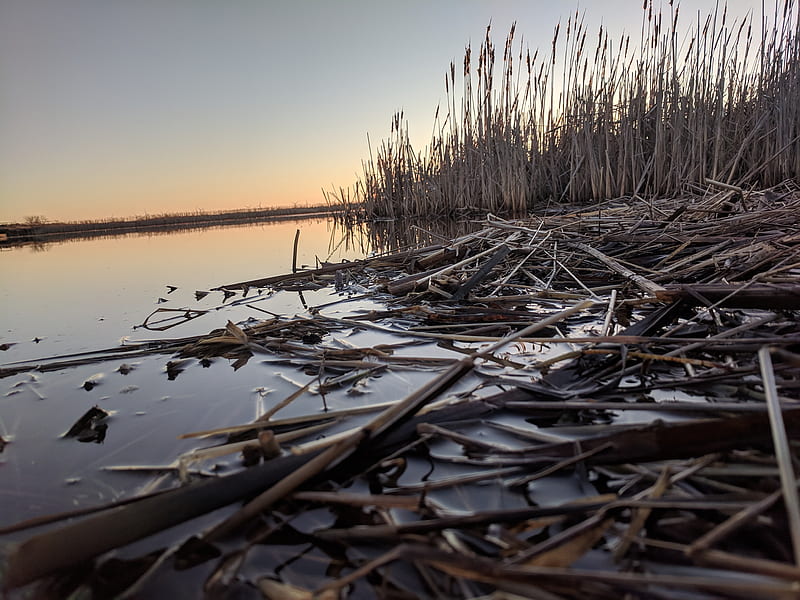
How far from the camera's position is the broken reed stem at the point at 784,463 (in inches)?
18.1

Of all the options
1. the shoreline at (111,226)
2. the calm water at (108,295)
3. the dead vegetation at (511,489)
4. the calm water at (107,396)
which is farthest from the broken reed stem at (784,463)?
the shoreline at (111,226)

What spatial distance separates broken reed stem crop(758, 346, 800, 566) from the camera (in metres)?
0.46

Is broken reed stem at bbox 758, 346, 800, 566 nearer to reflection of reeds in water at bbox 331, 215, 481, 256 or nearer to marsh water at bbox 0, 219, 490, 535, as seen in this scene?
marsh water at bbox 0, 219, 490, 535

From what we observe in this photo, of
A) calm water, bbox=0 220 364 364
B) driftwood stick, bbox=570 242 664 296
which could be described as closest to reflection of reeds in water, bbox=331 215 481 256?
calm water, bbox=0 220 364 364

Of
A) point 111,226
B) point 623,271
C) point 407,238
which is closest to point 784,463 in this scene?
point 623,271

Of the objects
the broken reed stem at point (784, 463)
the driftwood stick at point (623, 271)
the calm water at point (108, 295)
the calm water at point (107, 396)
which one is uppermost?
the driftwood stick at point (623, 271)

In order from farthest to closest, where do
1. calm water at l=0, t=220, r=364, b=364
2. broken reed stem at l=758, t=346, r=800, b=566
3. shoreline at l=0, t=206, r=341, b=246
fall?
shoreline at l=0, t=206, r=341, b=246, calm water at l=0, t=220, r=364, b=364, broken reed stem at l=758, t=346, r=800, b=566

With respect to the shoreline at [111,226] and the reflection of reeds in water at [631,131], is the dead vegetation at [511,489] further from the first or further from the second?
the shoreline at [111,226]

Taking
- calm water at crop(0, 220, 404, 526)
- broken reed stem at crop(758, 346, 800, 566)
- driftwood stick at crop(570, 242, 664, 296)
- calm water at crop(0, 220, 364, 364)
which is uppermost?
driftwood stick at crop(570, 242, 664, 296)

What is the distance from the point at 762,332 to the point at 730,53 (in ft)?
20.2

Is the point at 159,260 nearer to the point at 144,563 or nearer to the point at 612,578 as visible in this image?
the point at 144,563

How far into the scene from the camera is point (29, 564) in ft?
1.79

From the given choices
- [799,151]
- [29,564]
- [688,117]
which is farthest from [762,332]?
[688,117]

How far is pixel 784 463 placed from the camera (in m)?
0.53
